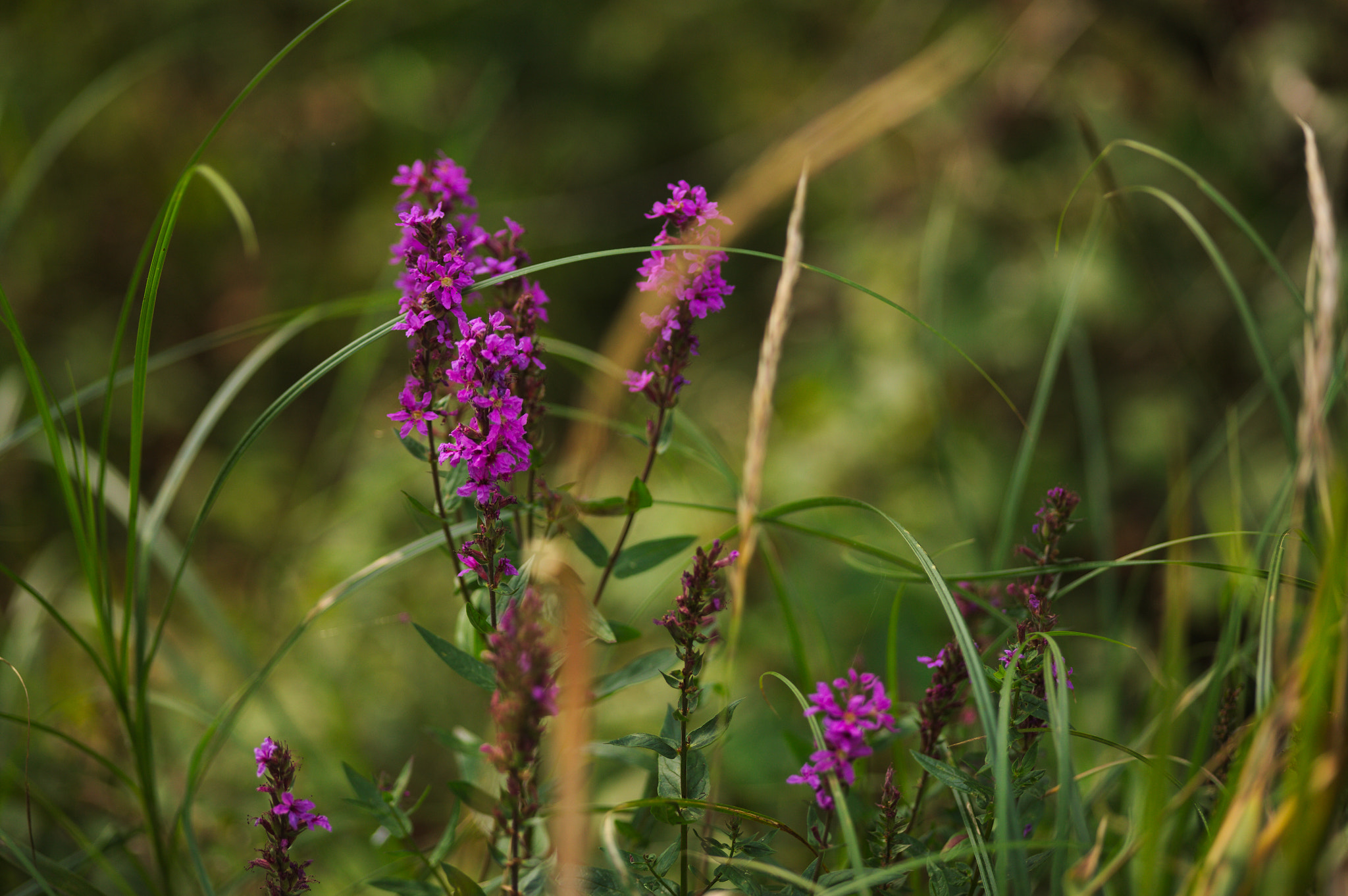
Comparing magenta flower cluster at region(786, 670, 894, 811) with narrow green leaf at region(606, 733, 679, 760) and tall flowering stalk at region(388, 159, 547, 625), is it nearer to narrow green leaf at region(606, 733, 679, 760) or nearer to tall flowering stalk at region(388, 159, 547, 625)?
narrow green leaf at region(606, 733, 679, 760)

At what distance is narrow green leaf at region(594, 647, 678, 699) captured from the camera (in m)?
1.18

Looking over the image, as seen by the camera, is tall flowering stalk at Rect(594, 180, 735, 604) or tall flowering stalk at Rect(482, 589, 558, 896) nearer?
tall flowering stalk at Rect(482, 589, 558, 896)

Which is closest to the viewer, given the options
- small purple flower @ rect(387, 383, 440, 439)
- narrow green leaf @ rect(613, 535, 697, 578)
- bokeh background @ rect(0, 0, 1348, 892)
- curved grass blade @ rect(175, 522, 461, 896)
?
small purple flower @ rect(387, 383, 440, 439)

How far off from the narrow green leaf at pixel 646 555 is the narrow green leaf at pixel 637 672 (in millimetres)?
130

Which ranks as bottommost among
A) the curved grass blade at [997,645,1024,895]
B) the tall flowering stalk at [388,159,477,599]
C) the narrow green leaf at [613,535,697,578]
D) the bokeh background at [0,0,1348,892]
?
the curved grass blade at [997,645,1024,895]

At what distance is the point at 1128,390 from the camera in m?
3.18

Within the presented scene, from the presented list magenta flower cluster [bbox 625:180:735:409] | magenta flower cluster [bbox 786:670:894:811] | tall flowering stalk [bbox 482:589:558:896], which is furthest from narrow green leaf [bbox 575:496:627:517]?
magenta flower cluster [bbox 786:670:894:811]

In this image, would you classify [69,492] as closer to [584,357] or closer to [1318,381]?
[584,357]

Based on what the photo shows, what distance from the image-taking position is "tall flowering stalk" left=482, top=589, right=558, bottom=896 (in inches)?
33.8

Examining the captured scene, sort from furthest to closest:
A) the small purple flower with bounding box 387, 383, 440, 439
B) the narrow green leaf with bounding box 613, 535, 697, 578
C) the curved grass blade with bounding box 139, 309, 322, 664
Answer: the curved grass blade with bounding box 139, 309, 322, 664 → the narrow green leaf with bounding box 613, 535, 697, 578 → the small purple flower with bounding box 387, 383, 440, 439

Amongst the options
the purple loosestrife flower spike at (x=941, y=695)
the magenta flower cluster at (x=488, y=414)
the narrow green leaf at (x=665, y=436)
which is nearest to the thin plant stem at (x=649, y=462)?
the narrow green leaf at (x=665, y=436)

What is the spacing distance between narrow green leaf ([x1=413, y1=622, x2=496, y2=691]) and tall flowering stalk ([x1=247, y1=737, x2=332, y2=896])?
23cm

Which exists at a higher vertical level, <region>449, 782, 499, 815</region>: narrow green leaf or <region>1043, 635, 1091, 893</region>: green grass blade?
<region>449, 782, 499, 815</region>: narrow green leaf

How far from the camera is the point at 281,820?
3.48 ft
